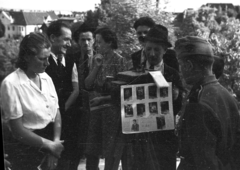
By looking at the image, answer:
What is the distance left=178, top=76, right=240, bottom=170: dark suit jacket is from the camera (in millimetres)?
3104

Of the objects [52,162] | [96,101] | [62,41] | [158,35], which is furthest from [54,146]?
[158,35]

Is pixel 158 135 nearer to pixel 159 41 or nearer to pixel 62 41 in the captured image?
pixel 159 41

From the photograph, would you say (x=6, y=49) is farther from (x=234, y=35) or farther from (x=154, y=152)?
(x=234, y=35)

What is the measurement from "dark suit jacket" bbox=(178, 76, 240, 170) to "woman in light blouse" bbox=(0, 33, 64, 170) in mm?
923

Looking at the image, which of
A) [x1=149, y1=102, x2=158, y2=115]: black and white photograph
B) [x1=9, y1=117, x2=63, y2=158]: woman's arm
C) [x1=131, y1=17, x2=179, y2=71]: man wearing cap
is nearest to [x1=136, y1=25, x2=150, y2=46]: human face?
[x1=131, y1=17, x2=179, y2=71]: man wearing cap

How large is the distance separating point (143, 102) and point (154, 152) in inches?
15.2

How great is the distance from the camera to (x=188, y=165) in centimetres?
323

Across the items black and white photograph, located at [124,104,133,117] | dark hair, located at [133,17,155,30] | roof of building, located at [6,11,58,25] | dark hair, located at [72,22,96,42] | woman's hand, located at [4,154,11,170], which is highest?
roof of building, located at [6,11,58,25]

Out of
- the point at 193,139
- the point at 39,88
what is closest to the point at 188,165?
the point at 193,139

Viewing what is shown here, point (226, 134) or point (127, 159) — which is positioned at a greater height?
point (226, 134)

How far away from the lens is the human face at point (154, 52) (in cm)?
311

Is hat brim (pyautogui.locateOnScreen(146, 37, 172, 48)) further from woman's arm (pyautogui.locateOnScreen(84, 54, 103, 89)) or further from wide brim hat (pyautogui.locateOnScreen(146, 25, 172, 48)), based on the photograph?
woman's arm (pyautogui.locateOnScreen(84, 54, 103, 89))

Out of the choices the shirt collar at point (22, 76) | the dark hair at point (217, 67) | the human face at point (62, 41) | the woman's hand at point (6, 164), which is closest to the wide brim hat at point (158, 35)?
the dark hair at point (217, 67)

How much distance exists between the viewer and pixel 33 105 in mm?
3174
